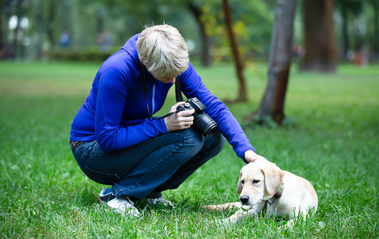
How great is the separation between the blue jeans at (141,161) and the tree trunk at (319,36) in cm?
1861

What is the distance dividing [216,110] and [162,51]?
0.72m

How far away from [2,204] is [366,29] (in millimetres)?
61695

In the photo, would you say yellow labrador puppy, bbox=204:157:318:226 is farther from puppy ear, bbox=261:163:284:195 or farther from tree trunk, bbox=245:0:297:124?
tree trunk, bbox=245:0:297:124

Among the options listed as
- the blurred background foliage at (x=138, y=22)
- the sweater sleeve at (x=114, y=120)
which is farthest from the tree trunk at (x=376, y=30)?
the sweater sleeve at (x=114, y=120)

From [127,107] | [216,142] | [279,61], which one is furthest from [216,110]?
[279,61]

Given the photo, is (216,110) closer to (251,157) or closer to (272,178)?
(251,157)

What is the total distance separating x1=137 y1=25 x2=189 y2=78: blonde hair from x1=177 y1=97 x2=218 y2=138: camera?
275 mm

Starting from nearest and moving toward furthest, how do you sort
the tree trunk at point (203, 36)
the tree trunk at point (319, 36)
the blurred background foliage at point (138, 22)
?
1. the blurred background foliage at point (138, 22)
2. the tree trunk at point (319, 36)
3. the tree trunk at point (203, 36)

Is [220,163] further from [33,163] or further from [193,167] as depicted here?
[33,163]

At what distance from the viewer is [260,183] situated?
8.52 ft

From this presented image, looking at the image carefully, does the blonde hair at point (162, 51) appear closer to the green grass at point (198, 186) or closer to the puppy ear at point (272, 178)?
the puppy ear at point (272, 178)

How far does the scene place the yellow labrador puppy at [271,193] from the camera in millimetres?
2586

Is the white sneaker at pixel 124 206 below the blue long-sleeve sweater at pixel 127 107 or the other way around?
below

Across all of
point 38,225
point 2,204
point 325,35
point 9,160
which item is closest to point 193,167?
point 38,225
